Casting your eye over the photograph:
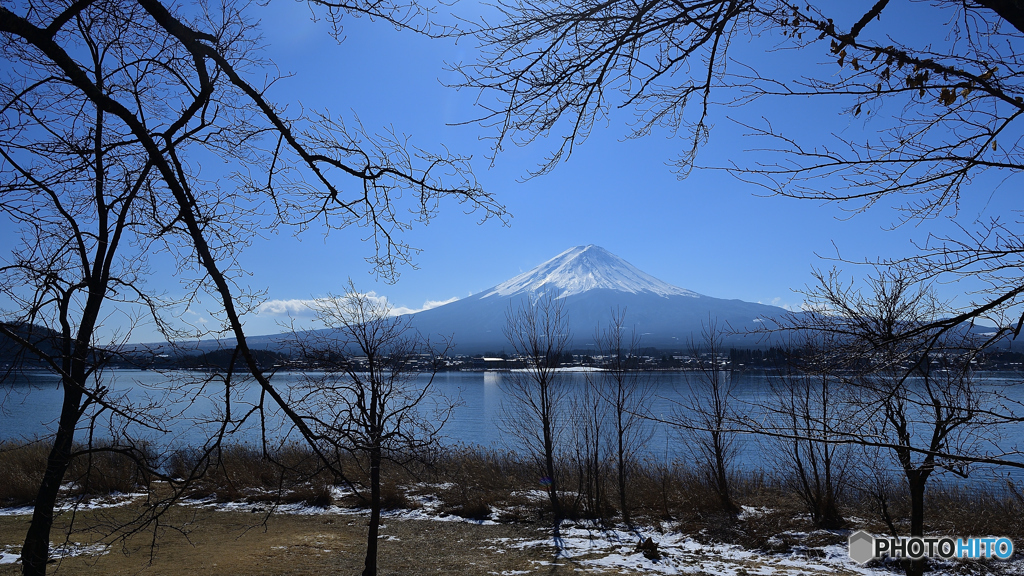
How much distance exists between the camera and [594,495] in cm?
1498

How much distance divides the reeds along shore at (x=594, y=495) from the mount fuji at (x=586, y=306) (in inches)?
3783

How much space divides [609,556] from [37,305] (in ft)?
31.4

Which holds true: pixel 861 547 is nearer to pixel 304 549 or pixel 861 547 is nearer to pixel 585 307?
pixel 304 549

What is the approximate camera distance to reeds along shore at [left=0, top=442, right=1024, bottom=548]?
37.1ft

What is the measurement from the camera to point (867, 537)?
10391 mm

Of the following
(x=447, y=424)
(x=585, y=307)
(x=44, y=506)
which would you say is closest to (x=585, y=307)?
(x=585, y=307)

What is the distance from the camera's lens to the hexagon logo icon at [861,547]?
9.80m

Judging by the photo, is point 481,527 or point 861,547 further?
point 481,527

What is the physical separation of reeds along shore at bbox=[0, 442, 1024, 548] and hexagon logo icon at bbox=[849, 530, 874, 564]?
2.16 ft

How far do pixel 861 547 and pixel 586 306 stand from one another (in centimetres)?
14451

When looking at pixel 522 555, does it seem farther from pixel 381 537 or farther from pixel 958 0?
pixel 958 0

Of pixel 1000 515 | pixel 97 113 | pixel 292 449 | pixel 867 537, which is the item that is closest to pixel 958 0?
pixel 97 113

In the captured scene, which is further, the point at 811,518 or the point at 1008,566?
the point at 811,518

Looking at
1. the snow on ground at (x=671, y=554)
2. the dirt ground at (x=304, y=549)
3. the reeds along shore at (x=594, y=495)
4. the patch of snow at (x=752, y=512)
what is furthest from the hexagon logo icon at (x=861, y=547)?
the dirt ground at (x=304, y=549)
